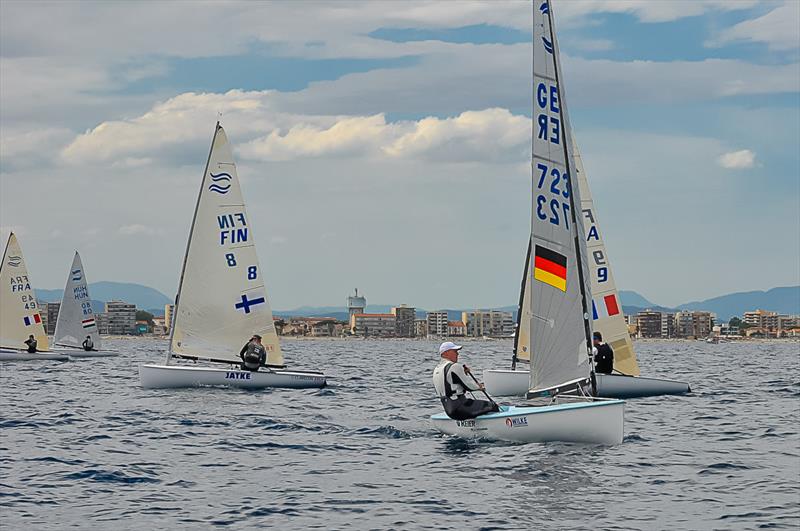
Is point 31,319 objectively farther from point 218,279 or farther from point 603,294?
point 603,294

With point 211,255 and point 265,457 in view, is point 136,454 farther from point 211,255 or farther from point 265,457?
point 211,255

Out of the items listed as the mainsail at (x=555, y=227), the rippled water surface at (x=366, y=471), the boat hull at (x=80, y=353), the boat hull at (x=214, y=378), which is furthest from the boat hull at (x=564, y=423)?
the boat hull at (x=80, y=353)

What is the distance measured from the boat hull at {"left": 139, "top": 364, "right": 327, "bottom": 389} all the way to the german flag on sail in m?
13.4

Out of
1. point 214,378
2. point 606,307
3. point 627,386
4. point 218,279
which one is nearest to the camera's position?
point 627,386

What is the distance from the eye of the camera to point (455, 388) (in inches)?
788

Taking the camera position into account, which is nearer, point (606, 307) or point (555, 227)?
point (555, 227)

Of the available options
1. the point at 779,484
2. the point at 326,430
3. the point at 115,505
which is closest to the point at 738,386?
the point at 326,430

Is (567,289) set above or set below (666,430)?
above

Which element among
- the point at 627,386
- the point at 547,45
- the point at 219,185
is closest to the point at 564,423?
the point at 547,45

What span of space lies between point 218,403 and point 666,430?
11288 millimetres

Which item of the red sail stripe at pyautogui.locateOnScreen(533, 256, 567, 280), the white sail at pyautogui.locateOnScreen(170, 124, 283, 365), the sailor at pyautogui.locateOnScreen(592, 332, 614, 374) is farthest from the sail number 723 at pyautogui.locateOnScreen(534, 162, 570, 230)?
the white sail at pyautogui.locateOnScreen(170, 124, 283, 365)

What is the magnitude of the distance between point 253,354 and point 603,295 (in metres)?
10.1

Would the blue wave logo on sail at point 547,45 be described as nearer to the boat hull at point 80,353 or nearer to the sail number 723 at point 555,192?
the sail number 723 at point 555,192

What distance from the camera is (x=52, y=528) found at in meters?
13.1
